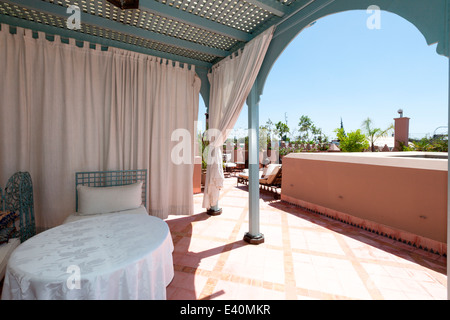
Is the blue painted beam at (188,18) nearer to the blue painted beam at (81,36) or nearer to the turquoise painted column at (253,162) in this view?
the turquoise painted column at (253,162)

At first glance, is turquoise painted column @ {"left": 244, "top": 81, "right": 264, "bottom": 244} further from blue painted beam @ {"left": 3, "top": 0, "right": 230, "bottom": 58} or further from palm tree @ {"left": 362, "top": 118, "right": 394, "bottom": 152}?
palm tree @ {"left": 362, "top": 118, "right": 394, "bottom": 152}

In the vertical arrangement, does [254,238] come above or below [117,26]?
below

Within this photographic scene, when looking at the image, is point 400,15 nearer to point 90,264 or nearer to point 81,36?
point 90,264

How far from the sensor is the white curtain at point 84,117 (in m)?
2.53

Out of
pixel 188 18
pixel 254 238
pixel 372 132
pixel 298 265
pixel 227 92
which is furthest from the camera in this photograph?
pixel 372 132

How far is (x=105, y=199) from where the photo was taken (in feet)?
8.30

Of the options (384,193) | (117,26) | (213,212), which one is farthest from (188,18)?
(384,193)

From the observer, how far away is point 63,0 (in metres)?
2.19

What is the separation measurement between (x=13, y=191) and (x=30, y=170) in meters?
0.33

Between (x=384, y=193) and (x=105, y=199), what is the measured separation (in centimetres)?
436

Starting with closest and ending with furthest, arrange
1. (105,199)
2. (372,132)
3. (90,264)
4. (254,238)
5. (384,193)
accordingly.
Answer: (90,264)
(105,199)
(254,238)
(384,193)
(372,132)
